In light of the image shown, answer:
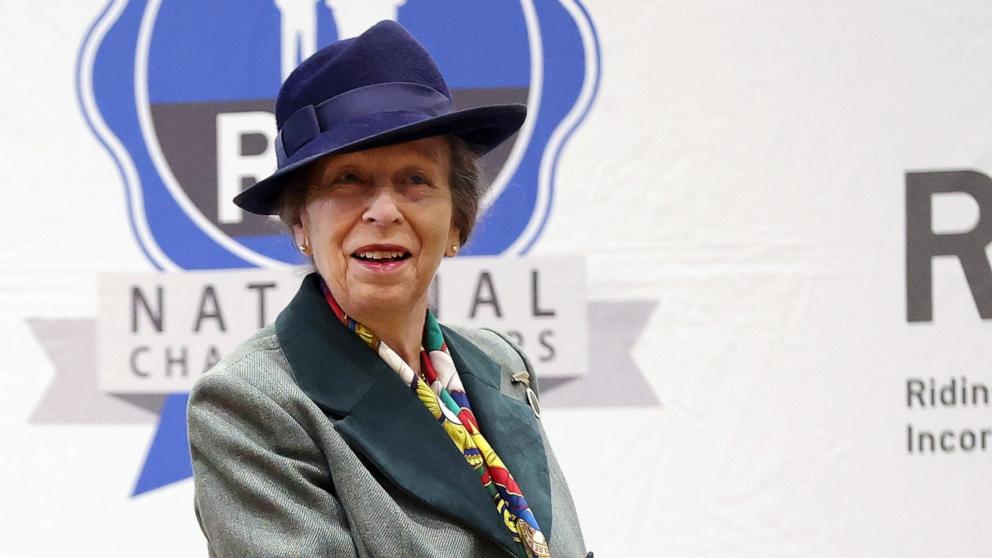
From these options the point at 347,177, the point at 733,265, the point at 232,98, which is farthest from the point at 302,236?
the point at 733,265

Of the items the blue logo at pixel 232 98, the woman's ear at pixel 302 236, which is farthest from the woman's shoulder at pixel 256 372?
the blue logo at pixel 232 98

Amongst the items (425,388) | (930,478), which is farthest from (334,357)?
(930,478)

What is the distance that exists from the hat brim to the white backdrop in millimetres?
815

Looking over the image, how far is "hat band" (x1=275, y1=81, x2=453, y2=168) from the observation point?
1019 mm

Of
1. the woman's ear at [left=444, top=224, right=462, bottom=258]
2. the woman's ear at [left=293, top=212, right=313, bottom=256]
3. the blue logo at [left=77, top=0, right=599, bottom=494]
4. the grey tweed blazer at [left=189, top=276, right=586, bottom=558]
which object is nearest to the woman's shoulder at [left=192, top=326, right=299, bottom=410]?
the grey tweed blazer at [left=189, top=276, right=586, bottom=558]

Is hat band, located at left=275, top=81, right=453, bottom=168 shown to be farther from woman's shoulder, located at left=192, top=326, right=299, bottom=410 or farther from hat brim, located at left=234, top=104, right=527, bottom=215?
woman's shoulder, located at left=192, top=326, right=299, bottom=410

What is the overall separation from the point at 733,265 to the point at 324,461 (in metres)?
1.14

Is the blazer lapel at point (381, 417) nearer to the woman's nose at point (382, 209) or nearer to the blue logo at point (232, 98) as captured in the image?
the woman's nose at point (382, 209)

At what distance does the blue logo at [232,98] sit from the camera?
196 centimetres

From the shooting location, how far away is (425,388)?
1096 mm

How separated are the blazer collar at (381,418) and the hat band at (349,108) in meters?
0.17

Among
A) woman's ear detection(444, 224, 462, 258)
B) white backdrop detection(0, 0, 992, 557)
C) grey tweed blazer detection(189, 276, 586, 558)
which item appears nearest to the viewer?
grey tweed blazer detection(189, 276, 586, 558)

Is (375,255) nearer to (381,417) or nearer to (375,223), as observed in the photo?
(375,223)

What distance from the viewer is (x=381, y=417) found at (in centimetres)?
103
